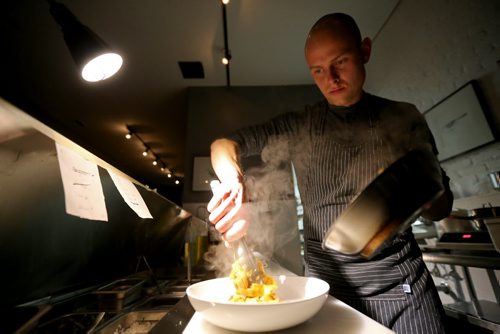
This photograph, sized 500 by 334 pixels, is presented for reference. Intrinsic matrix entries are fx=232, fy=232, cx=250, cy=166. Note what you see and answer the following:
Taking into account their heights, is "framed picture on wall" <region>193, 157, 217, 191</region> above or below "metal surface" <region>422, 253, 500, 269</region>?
above

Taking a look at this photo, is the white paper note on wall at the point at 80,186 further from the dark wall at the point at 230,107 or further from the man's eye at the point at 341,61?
the dark wall at the point at 230,107

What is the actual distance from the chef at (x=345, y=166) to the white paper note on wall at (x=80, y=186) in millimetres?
317

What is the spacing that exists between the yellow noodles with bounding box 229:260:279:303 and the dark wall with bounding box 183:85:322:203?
2.61 m

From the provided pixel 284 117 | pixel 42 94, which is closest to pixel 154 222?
pixel 284 117

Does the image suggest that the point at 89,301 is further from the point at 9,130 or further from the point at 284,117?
the point at 284,117

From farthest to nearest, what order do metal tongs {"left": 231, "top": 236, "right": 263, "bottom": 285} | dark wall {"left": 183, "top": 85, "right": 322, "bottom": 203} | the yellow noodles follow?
dark wall {"left": 183, "top": 85, "right": 322, "bottom": 203} < metal tongs {"left": 231, "top": 236, "right": 263, "bottom": 285} < the yellow noodles

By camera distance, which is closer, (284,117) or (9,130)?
(9,130)

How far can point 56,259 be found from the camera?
0.74 meters

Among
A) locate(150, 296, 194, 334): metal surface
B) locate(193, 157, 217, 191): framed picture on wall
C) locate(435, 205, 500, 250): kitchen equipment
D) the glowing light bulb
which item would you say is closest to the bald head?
locate(435, 205, 500, 250): kitchen equipment

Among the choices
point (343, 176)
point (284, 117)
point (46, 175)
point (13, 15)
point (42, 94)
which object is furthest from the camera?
point (42, 94)

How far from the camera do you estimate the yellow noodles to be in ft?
2.09

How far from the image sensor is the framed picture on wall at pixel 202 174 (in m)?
3.11

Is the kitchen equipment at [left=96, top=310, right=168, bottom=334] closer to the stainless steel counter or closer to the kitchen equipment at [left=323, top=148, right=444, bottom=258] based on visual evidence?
the kitchen equipment at [left=323, top=148, right=444, bottom=258]

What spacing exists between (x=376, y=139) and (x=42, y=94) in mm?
4846
